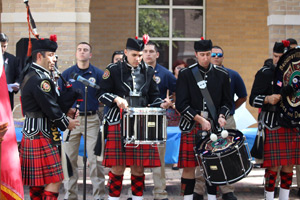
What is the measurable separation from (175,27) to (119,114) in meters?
6.62

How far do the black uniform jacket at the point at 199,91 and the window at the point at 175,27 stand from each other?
5969 millimetres

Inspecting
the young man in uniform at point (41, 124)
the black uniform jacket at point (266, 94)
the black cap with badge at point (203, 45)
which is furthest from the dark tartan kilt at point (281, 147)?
the young man in uniform at point (41, 124)

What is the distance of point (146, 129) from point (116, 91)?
2.28 feet

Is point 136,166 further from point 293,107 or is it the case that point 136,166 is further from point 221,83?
point 293,107

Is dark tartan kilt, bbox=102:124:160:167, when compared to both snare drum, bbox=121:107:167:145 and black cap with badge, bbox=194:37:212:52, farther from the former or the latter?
black cap with badge, bbox=194:37:212:52

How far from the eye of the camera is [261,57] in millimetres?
12062

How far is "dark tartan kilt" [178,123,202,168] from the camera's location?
5.98 meters

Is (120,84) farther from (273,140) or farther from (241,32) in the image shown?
(241,32)

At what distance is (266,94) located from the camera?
636 centimetres

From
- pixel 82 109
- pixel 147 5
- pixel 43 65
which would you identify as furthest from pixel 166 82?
pixel 147 5

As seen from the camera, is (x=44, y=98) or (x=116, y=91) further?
(x=116, y=91)

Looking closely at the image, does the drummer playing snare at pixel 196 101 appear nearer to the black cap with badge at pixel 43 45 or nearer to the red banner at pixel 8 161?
the black cap with badge at pixel 43 45

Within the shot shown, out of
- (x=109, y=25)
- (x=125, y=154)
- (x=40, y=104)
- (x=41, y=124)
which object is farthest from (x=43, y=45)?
(x=109, y=25)

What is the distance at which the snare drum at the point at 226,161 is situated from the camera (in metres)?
5.45
